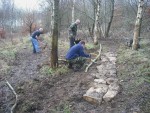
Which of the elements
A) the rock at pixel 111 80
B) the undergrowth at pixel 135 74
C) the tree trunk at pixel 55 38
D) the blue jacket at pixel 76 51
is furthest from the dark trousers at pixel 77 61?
the rock at pixel 111 80

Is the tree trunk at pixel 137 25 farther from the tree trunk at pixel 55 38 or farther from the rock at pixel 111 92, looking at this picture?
the rock at pixel 111 92

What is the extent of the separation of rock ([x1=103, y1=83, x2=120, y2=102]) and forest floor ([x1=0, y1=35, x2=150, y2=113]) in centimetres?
12

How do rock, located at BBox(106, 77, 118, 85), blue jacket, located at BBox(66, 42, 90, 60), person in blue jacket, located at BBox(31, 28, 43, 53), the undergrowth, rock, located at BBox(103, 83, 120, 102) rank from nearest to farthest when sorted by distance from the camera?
rock, located at BBox(103, 83, 120, 102) → the undergrowth → rock, located at BBox(106, 77, 118, 85) → blue jacket, located at BBox(66, 42, 90, 60) → person in blue jacket, located at BBox(31, 28, 43, 53)

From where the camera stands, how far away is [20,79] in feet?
27.3

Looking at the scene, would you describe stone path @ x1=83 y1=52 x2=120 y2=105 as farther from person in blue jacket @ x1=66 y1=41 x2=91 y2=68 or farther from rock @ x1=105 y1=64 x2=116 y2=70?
person in blue jacket @ x1=66 y1=41 x2=91 y2=68

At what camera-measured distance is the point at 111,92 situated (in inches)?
249

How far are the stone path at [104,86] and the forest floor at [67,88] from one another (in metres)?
0.15

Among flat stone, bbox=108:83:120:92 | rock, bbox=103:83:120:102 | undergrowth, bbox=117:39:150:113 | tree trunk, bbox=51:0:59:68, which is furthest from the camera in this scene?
tree trunk, bbox=51:0:59:68

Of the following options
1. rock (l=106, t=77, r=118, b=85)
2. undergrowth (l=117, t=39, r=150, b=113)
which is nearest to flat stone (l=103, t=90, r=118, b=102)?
undergrowth (l=117, t=39, r=150, b=113)

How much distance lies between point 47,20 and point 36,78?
56.6 ft

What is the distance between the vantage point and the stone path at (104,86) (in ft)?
19.6

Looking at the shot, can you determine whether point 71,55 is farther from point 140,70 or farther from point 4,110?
point 4,110

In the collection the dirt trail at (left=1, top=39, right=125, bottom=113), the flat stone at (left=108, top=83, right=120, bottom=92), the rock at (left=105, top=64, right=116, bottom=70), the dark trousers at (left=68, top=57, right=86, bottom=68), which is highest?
→ the dark trousers at (left=68, top=57, right=86, bottom=68)

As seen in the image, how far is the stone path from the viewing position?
19.6 ft
